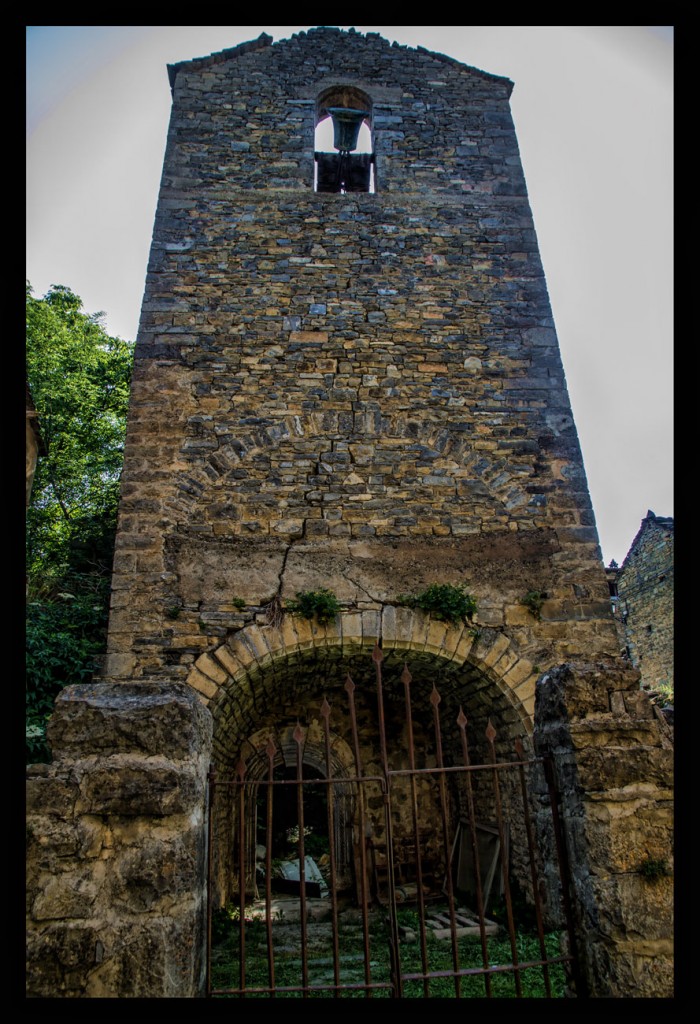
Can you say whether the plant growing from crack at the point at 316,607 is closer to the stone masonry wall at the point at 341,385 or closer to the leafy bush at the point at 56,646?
the stone masonry wall at the point at 341,385

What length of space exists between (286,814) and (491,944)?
1079cm

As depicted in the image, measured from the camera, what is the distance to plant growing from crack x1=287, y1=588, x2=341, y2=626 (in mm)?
5297

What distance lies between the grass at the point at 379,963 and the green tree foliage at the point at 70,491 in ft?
8.20

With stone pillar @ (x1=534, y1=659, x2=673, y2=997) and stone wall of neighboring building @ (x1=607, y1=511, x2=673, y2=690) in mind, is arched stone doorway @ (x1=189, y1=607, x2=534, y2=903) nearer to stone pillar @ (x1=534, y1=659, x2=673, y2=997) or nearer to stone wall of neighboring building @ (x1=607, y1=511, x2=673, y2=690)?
stone pillar @ (x1=534, y1=659, x2=673, y2=997)

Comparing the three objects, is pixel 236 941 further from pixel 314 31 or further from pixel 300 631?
pixel 314 31

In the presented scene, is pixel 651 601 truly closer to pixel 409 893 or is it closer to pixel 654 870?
pixel 409 893

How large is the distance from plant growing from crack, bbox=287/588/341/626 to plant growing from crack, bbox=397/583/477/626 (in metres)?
0.63

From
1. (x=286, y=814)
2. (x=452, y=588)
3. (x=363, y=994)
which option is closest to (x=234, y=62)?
(x=452, y=588)

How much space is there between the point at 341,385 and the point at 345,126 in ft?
15.0

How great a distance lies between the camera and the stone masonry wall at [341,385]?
5.50m

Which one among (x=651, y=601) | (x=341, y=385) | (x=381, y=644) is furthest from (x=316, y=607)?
(x=651, y=601)

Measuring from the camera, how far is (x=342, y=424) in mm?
6188

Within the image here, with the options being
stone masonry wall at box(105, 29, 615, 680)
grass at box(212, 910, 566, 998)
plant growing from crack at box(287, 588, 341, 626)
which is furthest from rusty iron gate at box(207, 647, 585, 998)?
stone masonry wall at box(105, 29, 615, 680)

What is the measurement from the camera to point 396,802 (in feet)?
24.0
